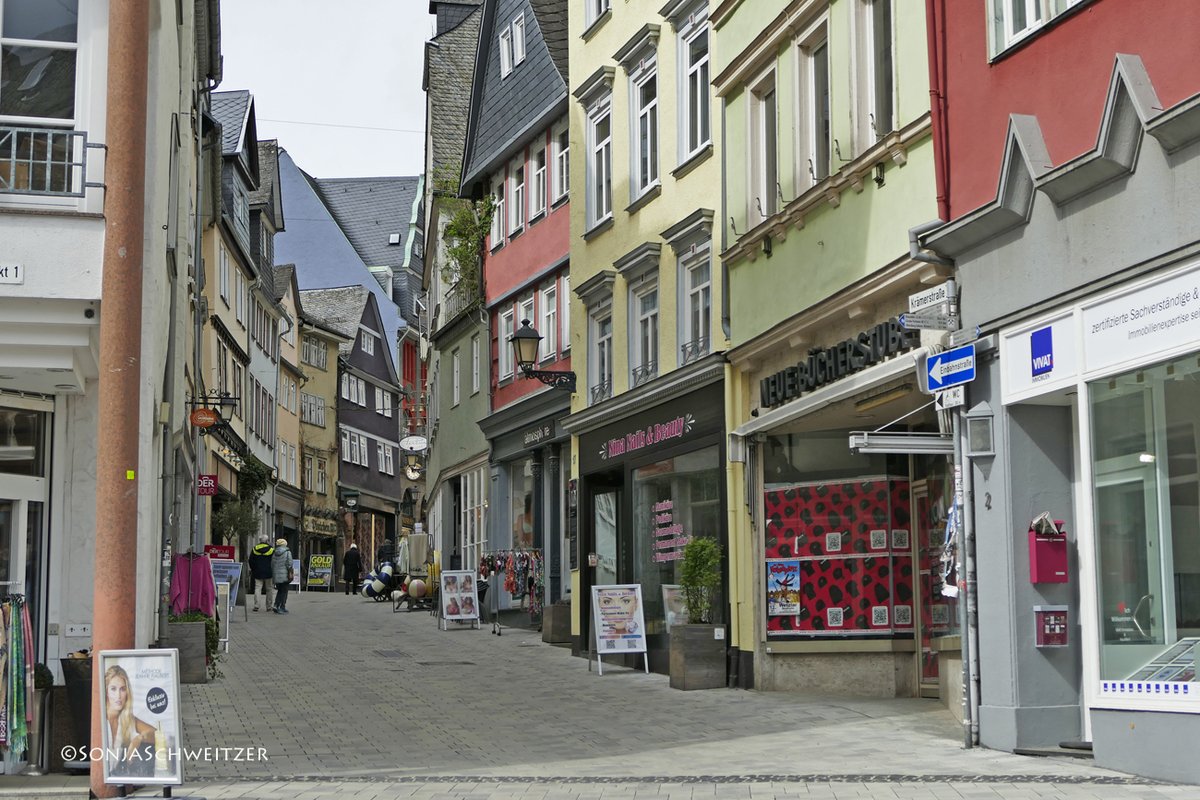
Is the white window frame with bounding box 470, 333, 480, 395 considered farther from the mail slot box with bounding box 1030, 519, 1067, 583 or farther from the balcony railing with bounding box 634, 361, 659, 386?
the mail slot box with bounding box 1030, 519, 1067, 583

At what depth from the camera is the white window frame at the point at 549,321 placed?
28.1 metres

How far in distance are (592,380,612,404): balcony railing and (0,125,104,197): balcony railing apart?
1281 cm

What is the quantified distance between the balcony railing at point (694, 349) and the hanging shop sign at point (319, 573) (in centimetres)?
3590

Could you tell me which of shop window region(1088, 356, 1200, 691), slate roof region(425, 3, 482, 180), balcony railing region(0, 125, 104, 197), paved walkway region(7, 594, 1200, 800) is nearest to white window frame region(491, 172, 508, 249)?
slate roof region(425, 3, 482, 180)

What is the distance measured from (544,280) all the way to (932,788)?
19.0 metres

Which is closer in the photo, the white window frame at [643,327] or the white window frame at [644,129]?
the white window frame at [643,327]

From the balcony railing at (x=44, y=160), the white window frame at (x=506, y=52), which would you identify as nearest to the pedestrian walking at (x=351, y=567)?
the white window frame at (x=506, y=52)

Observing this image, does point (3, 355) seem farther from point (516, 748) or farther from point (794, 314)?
point (794, 314)

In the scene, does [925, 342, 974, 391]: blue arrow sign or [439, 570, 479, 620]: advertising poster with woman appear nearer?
[925, 342, 974, 391]: blue arrow sign

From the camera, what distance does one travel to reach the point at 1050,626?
1217cm

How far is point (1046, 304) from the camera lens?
1184 cm

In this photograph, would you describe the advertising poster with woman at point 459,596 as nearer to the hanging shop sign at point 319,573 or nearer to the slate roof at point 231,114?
the slate roof at point 231,114

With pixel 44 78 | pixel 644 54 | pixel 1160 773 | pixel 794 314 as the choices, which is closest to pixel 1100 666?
pixel 1160 773

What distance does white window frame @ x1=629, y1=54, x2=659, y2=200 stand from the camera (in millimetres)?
22562
